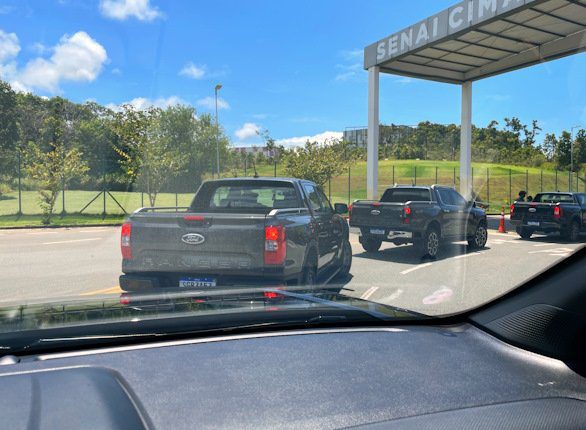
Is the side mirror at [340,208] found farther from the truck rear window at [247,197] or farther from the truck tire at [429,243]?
the truck tire at [429,243]

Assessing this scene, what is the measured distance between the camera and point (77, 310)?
9.47 ft

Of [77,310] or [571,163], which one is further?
[571,163]

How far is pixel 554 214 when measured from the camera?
7.10 metres

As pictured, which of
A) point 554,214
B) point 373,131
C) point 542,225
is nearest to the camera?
point 554,214

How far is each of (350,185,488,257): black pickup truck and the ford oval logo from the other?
7010mm

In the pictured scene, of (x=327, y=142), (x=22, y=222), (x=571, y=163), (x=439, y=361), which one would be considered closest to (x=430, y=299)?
(x=571, y=163)

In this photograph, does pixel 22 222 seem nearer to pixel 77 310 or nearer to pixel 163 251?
pixel 163 251

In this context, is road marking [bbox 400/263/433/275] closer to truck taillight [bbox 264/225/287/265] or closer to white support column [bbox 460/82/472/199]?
truck taillight [bbox 264/225/287/265]

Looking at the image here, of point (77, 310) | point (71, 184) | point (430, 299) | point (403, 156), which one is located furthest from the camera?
point (403, 156)

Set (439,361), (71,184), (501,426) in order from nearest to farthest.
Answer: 1. (501,426)
2. (439,361)
3. (71,184)

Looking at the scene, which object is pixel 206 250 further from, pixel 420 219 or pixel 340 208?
pixel 420 219

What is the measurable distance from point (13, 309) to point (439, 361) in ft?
7.87

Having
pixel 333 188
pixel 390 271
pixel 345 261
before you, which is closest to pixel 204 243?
pixel 345 261

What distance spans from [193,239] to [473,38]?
1819cm
